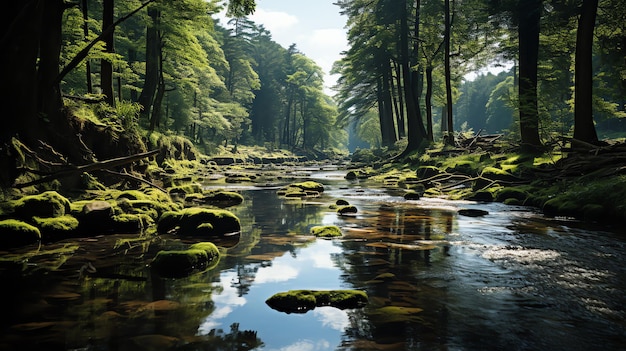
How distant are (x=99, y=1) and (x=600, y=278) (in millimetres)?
31104

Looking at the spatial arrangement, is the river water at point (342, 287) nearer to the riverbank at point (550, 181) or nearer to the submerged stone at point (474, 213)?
the riverbank at point (550, 181)

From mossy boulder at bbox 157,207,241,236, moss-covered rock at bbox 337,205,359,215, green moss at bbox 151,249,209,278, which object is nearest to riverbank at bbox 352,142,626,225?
moss-covered rock at bbox 337,205,359,215

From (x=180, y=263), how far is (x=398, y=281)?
11.3 ft

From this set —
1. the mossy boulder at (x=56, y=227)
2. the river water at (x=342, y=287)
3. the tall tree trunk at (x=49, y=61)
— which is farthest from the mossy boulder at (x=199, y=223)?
the tall tree trunk at (x=49, y=61)

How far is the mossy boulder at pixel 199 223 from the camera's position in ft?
31.3

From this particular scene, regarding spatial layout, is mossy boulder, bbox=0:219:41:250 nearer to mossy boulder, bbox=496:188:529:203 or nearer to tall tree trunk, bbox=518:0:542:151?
A: mossy boulder, bbox=496:188:529:203

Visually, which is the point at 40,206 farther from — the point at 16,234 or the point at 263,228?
the point at 263,228

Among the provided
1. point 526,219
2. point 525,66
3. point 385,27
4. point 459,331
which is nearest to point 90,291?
point 459,331

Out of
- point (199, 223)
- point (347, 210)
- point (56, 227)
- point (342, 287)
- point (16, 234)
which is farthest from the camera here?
point (347, 210)

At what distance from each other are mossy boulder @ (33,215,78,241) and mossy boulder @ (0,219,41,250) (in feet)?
0.74

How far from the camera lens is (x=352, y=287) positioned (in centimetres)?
582

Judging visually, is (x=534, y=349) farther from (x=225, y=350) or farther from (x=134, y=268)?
(x=134, y=268)

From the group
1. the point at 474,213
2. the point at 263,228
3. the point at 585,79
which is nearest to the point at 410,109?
the point at 585,79

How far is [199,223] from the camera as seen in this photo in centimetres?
972
